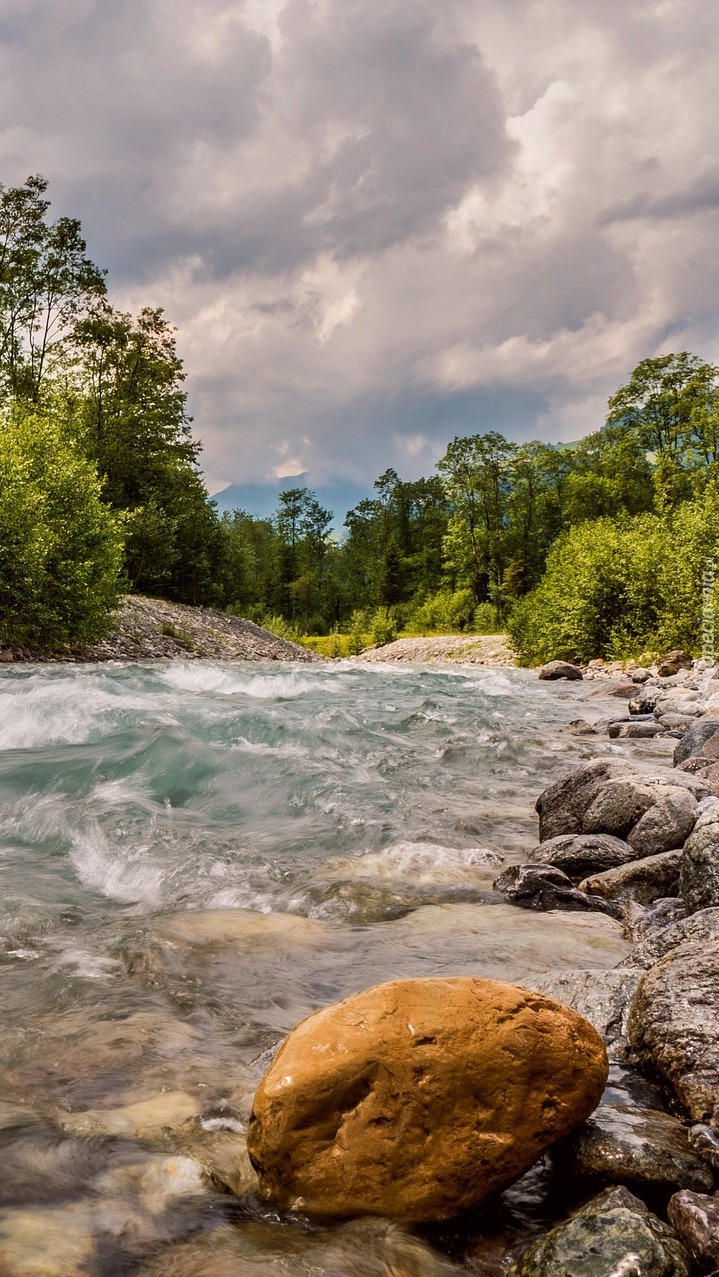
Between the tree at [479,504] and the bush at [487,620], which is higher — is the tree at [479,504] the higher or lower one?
the higher one

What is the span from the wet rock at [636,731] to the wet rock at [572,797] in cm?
555

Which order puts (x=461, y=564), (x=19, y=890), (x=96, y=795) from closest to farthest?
1. (x=19, y=890)
2. (x=96, y=795)
3. (x=461, y=564)

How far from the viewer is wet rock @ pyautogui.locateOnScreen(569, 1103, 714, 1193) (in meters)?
2.29

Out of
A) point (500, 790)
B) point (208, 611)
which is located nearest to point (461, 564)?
point (208, 611)

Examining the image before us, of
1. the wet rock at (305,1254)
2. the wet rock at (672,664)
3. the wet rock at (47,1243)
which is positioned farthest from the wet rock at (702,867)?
the wet rock at (672,664)

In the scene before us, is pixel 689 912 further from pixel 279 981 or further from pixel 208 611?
pixel 208 611

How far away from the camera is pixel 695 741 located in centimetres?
947

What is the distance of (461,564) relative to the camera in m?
64.4

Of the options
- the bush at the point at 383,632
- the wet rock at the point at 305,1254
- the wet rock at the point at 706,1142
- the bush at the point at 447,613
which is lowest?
the wet rock at the point at 305,1254

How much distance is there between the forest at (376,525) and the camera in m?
23.5

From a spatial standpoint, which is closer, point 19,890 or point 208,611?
point 19,890

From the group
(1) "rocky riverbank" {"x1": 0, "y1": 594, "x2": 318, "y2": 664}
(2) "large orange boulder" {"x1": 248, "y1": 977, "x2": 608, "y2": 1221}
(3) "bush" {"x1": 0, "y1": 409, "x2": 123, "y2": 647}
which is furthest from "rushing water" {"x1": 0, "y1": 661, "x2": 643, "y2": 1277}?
(1) "rocky riverbank" {"x1": 0, "y1": 594, "x2": 318, "y2": 664}

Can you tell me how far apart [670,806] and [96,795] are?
6.13 metres

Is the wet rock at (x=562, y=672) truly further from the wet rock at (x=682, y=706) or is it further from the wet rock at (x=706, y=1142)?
the wet rock at (x=706, y=1142)
